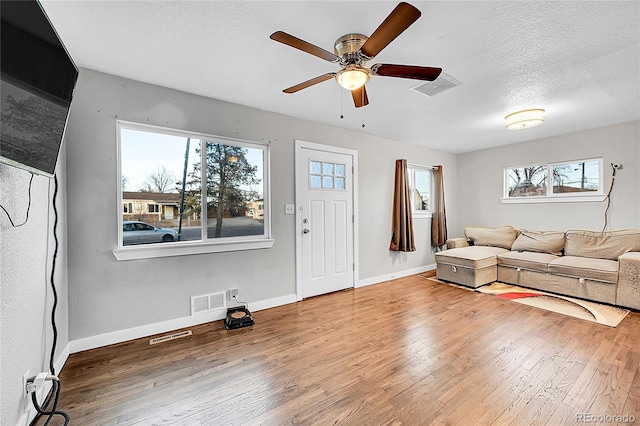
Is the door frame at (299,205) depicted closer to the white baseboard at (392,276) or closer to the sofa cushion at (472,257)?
the white baseboard at (392,276)

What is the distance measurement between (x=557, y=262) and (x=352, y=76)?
3796 millimetres

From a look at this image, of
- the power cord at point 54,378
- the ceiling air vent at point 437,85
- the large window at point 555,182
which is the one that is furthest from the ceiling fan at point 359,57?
the large window at point 555,182

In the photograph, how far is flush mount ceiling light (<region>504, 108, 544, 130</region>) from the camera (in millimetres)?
3156

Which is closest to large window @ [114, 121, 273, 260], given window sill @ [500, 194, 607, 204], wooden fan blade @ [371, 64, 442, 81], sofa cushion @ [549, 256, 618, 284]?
wooden fan blade @ [371, 64, 442, 81]

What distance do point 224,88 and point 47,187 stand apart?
1.61 m

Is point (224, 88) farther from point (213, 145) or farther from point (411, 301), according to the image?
point (411, 301)

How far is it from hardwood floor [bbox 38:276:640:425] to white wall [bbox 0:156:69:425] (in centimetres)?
36

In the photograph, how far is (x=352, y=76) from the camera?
5.99 ft

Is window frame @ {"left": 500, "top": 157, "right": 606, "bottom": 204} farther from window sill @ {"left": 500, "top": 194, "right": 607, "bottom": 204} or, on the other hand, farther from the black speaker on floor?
the black speaker on floor

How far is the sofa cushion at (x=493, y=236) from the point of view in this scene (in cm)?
461

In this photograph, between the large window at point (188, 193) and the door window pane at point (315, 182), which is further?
the door window pane at point (315, 182)

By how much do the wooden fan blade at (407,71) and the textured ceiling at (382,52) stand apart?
0.28 m

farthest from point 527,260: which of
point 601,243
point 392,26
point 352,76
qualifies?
point 392,26

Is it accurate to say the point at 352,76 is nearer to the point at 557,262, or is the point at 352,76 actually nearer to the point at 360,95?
the point at 360,95
